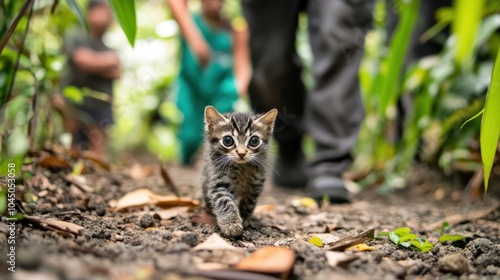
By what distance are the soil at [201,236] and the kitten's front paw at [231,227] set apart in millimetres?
29

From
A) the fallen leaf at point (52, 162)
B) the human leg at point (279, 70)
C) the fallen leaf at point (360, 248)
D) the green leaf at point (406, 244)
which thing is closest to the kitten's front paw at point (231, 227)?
the fallen leaf at point (360, 248)

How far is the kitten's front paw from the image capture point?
2.07 metres

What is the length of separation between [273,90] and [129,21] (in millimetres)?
2189

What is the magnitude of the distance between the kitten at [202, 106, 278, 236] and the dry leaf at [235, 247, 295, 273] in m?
0.71

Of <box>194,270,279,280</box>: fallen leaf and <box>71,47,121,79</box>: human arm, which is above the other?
<box>71,47,121,79</box>: human arm

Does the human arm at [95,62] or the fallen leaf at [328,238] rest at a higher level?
the human arm at [95,62]

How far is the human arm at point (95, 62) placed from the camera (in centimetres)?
586

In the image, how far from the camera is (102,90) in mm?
6023

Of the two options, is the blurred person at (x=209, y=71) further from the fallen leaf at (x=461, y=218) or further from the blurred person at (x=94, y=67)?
the fallen leaf at (x=461, y=218)

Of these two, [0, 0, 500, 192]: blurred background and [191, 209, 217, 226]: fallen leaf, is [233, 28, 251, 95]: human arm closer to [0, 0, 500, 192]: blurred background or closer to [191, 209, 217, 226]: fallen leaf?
[0, 0, 500, 192]: blurred background

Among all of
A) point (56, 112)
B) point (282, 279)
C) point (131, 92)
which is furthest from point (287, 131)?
point (131, 92)

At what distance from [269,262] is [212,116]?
3.63 ft

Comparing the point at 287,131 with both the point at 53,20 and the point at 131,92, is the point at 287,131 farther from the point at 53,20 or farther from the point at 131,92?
the point at 131,92

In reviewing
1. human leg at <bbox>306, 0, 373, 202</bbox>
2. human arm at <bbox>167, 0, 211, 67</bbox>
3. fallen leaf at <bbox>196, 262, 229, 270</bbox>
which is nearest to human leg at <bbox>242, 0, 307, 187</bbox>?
human leg at <bbox>306, 0, 373, 202</bbox>
